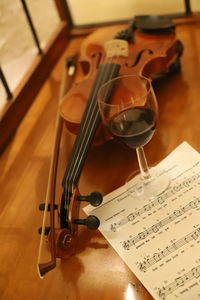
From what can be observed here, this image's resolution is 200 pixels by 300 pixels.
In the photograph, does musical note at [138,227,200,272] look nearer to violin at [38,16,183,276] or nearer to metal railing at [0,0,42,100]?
violin at [38,16,183,276]

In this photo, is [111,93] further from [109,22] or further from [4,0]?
[109,22]

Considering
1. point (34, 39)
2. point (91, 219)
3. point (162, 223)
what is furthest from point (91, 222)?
point (34, 39)

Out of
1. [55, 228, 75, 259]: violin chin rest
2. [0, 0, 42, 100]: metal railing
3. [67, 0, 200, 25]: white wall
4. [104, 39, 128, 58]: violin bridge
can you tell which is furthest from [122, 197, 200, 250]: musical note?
[67, 0, 200, 25]: white wall

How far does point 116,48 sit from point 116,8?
1.25 feet

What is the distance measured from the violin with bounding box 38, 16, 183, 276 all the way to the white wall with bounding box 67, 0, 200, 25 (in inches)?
7.8

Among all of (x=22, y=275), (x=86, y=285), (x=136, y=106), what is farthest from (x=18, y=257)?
(x=136, y=106)

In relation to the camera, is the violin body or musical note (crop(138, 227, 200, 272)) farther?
the violin body

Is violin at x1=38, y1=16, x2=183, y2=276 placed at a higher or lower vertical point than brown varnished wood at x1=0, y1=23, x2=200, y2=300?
higher

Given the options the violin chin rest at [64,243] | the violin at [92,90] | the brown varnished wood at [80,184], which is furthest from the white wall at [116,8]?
the violin chin rest at [64,243]

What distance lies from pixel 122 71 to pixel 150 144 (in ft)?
0.64

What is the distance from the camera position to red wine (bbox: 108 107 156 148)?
689 mm

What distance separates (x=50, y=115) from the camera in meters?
1.05

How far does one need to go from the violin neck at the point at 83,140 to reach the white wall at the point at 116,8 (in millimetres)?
486

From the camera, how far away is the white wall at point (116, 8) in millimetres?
1238
